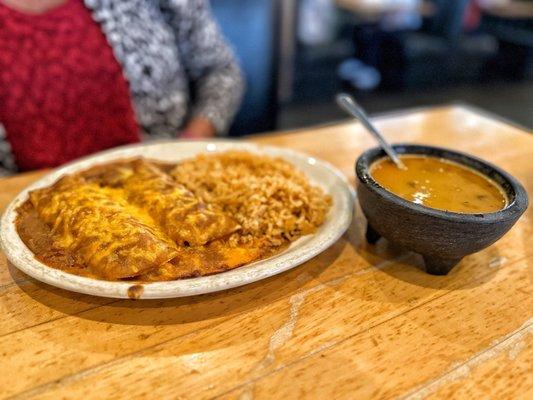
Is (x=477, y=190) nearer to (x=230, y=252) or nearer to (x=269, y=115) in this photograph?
(x=230, y=252)

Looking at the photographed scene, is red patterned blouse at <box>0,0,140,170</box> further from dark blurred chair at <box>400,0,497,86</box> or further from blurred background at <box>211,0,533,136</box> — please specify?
dark blurred chair at <box>400,0,497,86</box>

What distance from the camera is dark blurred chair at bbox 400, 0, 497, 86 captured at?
4.80m

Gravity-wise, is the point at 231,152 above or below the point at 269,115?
above

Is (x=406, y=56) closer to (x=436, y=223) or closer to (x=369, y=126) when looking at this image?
(x=369, y=126)

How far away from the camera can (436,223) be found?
0.74 m

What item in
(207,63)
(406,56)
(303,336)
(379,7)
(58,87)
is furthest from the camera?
(406,56)

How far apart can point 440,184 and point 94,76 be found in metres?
1.06

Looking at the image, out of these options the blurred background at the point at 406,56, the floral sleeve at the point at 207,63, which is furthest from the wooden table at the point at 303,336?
the blurred background at the point at 406,56

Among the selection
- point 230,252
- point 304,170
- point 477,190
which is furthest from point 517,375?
point 304,170

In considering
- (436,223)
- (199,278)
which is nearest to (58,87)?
(199,278)

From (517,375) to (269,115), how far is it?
1.75 m

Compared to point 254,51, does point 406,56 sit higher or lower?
lower

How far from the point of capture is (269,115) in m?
2.24

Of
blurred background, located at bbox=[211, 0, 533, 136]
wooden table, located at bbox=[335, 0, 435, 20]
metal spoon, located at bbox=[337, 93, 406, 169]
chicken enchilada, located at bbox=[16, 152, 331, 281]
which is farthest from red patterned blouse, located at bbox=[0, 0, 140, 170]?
wooden table, located at bbox=[335, 0, 435, 20]
